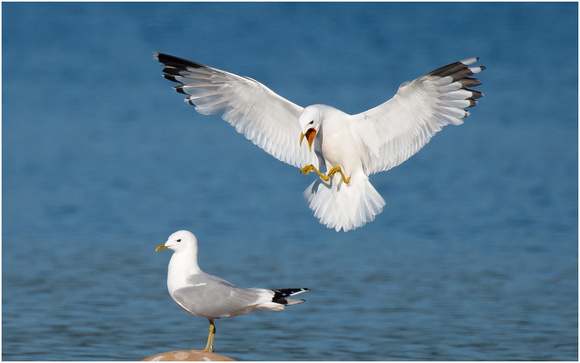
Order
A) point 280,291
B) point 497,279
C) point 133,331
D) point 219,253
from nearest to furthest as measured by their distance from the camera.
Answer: point 280,291 < point 133,331 < point 497,279 < point 219,253

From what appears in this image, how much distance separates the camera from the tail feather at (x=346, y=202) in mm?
7238

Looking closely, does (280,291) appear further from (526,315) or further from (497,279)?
(497,279)

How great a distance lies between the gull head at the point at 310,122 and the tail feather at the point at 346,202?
1.65 ft

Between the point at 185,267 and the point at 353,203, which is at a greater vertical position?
the point at 353,203

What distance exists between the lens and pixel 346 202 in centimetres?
730

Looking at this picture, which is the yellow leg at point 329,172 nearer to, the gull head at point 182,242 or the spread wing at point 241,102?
the spread wing at point 241,102

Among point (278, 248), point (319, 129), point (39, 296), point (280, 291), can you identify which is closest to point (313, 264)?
point (278, 248)

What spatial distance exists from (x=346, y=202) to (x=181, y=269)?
131 centimetres

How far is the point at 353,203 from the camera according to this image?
287 inches

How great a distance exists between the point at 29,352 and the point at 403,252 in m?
4.36

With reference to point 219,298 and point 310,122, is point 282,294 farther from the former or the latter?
point 310,122

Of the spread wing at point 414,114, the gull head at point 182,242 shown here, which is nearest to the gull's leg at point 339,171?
the spread wing at point 414,114

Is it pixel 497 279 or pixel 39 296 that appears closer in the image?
pixel 39 296

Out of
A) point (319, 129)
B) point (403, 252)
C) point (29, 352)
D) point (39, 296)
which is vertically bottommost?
point (29, 352)
